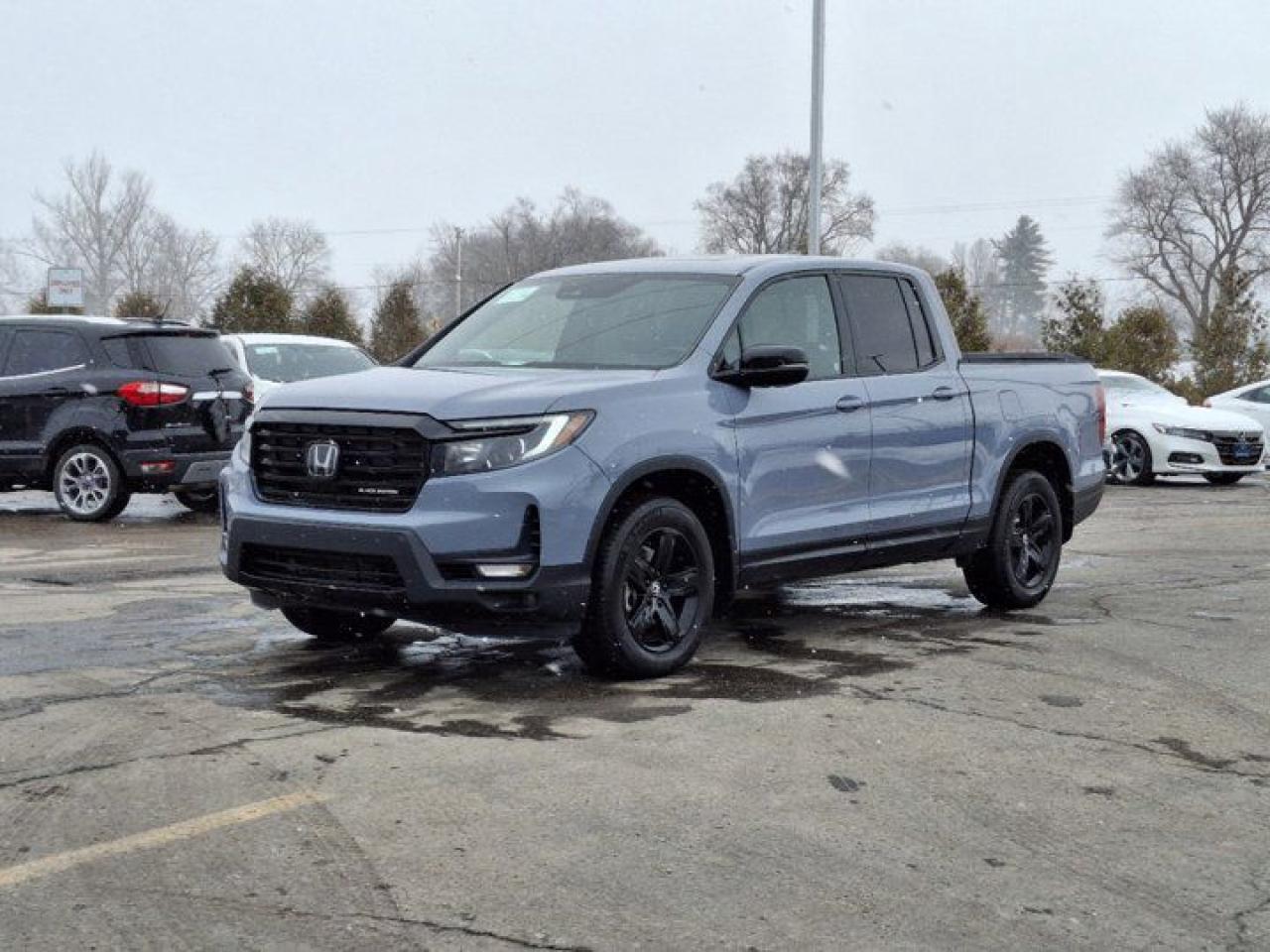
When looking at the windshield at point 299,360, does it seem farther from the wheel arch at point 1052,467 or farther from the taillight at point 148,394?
the wheel arch at point 1052,467

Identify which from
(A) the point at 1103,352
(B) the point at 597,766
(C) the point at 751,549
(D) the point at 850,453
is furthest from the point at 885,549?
(A) the point at 1103,352

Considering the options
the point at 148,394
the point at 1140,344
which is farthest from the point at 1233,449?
the point at 1140,344

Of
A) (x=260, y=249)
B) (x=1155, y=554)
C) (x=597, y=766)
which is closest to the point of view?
(x=597, y=766)

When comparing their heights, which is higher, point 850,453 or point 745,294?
point 745,294

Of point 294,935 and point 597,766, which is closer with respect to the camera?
point 294,935

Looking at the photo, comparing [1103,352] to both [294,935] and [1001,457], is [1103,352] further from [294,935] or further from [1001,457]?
[294,935]

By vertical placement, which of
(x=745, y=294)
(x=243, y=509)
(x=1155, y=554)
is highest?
(x=745, y=294)

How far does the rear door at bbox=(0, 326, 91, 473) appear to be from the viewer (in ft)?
45.6

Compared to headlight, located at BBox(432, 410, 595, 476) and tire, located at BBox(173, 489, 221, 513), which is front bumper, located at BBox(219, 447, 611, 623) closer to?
headlight, located at BBox(432, 410, 595, 476)

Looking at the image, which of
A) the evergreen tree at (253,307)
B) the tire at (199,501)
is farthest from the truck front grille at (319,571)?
the evergreen tree at (253,307)

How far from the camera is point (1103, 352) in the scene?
3550cm

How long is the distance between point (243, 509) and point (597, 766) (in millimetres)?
2235

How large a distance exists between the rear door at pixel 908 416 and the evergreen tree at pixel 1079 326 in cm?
2808

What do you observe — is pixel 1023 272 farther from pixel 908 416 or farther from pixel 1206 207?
pixel 908 416
